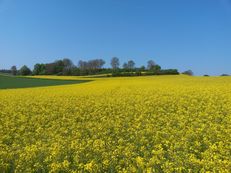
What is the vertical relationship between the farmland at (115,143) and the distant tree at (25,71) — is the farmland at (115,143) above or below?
below

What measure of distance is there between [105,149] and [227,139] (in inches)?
141

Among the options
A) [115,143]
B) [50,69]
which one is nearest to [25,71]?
[50,69]

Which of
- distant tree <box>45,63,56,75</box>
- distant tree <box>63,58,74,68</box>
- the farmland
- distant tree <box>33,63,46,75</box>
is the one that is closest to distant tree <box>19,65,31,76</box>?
distant tree <box>33,63,46,75</box>

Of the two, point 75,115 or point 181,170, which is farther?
point 75,115

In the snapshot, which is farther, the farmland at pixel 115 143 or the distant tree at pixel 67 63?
the distant tree at pixel 67 63

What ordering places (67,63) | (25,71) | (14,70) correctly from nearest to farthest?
(25,71) → (67,63) → (14,70)

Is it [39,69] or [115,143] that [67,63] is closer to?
[39,69]

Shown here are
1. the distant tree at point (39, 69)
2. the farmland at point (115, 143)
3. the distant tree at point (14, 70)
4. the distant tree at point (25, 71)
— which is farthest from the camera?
the distant tree at point (14, 70)

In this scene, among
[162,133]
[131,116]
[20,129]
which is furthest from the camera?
[131,116]

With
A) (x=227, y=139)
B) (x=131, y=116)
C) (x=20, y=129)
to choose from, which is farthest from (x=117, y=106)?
(x=227, y=139)

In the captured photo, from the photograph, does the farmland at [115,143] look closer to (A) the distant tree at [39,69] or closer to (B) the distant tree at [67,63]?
(A) the distant tree at [39,69]

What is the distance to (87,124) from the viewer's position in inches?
445

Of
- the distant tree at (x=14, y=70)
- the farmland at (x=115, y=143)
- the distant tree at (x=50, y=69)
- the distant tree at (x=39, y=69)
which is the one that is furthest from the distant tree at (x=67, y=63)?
the farmland at (x=115, y=143)

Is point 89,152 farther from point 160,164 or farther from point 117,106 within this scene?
point 117,106
